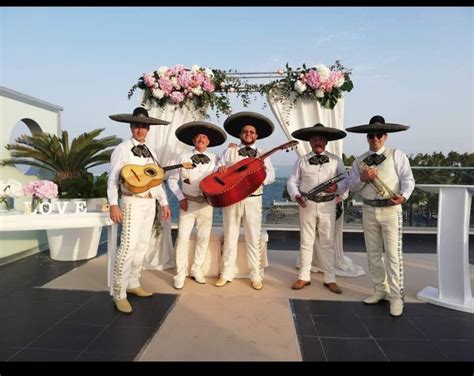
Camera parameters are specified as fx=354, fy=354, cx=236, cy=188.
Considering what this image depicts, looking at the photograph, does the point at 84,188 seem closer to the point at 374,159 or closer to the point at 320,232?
the point at 320,232

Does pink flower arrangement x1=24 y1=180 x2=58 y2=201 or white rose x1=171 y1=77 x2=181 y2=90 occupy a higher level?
white rose x1=171 y1=77 x2=181 y2=90

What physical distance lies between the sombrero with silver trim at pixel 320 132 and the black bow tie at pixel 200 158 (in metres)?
1.00

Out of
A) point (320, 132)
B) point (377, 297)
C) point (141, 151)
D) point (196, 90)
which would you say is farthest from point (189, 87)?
point (377, 297)

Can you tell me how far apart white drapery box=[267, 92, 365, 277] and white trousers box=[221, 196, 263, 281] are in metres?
1.00

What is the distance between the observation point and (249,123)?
3.95 metres

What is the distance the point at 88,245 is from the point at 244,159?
9.13 ft

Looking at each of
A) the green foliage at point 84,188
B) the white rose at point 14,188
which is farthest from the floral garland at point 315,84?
the white rose at point 14,188

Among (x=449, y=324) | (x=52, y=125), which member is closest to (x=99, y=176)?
(x=52, y=125)

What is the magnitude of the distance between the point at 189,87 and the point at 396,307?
3.29 meters

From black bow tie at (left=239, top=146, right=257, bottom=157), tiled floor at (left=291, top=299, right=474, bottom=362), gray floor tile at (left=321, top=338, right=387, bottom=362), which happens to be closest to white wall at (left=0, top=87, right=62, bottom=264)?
black bow tie at (left=239, top=146, right=257, bottom=157)

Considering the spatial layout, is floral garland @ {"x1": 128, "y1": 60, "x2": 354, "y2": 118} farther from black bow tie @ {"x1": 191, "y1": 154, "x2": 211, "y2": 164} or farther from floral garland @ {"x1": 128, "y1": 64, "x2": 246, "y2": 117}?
black bow tie @ {"x1": 191, "y1": 154, "x2": 211, "y2": 164}

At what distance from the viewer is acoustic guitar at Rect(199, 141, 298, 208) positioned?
133 inches
